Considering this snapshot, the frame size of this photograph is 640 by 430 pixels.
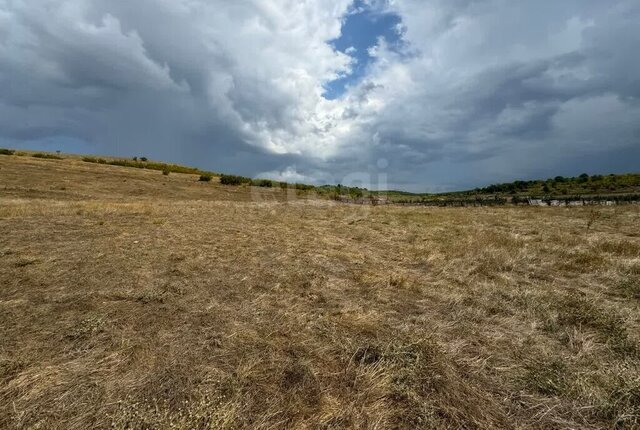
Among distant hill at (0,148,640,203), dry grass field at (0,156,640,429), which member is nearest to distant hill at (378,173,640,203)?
distant hill at (0,148,640,203)

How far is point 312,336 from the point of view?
536 centimetres

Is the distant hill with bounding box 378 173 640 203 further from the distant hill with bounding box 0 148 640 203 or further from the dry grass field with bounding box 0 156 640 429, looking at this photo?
the dry grass field with bounding box 0 156 640 429

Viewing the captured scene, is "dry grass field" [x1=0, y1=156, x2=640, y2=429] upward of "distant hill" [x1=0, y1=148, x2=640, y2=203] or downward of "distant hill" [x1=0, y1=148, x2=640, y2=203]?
downward

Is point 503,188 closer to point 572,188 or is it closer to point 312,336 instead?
point 572,188

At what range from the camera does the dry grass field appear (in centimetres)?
361

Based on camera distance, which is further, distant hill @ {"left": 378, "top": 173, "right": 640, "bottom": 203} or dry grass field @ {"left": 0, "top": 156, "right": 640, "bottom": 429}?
distant hill @ {"left": 378, "top": 173, "right": 640, "bottom": 203}

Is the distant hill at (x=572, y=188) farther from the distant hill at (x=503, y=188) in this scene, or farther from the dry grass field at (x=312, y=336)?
the dry grass field at (x=312, y=336)

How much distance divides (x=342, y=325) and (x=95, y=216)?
51.5 feet

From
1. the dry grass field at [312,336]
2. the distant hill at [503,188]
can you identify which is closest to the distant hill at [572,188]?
the distant hill at [503,188]

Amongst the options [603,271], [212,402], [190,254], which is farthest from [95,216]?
[603,271]

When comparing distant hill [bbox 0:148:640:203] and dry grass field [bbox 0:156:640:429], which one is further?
distant hill [bbox 0:148:640:203]

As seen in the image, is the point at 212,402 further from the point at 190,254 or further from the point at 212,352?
the point at 190,254

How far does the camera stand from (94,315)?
583 cm

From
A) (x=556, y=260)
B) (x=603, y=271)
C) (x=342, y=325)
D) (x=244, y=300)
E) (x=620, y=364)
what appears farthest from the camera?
(x=556, y=260)
